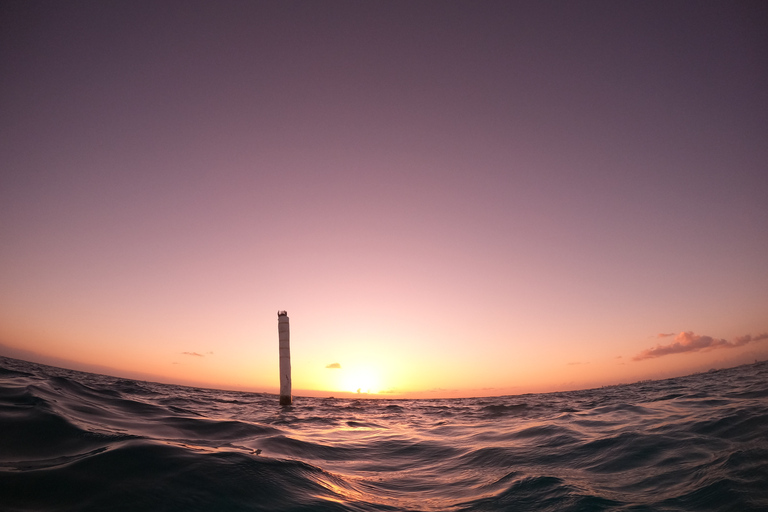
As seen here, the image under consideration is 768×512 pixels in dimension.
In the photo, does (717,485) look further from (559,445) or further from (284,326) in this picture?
(284,326)

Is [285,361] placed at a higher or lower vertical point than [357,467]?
lower

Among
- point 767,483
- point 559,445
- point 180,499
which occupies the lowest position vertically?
point 559,445

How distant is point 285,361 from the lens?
73.0 ft

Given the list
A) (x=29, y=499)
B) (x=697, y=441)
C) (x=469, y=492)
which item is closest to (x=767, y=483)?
(x=697, y=441)

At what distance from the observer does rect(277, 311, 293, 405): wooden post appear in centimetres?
2212

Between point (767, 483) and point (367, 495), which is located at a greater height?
point (767, 483)

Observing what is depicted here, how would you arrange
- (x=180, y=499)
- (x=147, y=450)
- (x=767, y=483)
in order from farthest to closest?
(x=147, y=450) → (x=767, y=483) → (x=180, y=499)

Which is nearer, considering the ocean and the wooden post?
the ocean

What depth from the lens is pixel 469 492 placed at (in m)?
4.99

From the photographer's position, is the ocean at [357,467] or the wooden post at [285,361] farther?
the wooden post at [285,361]

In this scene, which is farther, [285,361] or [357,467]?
[285,361]

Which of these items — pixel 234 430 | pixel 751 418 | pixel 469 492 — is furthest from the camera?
pixel 234 430

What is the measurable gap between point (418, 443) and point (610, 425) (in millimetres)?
4780

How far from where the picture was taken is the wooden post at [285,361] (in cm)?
2212
